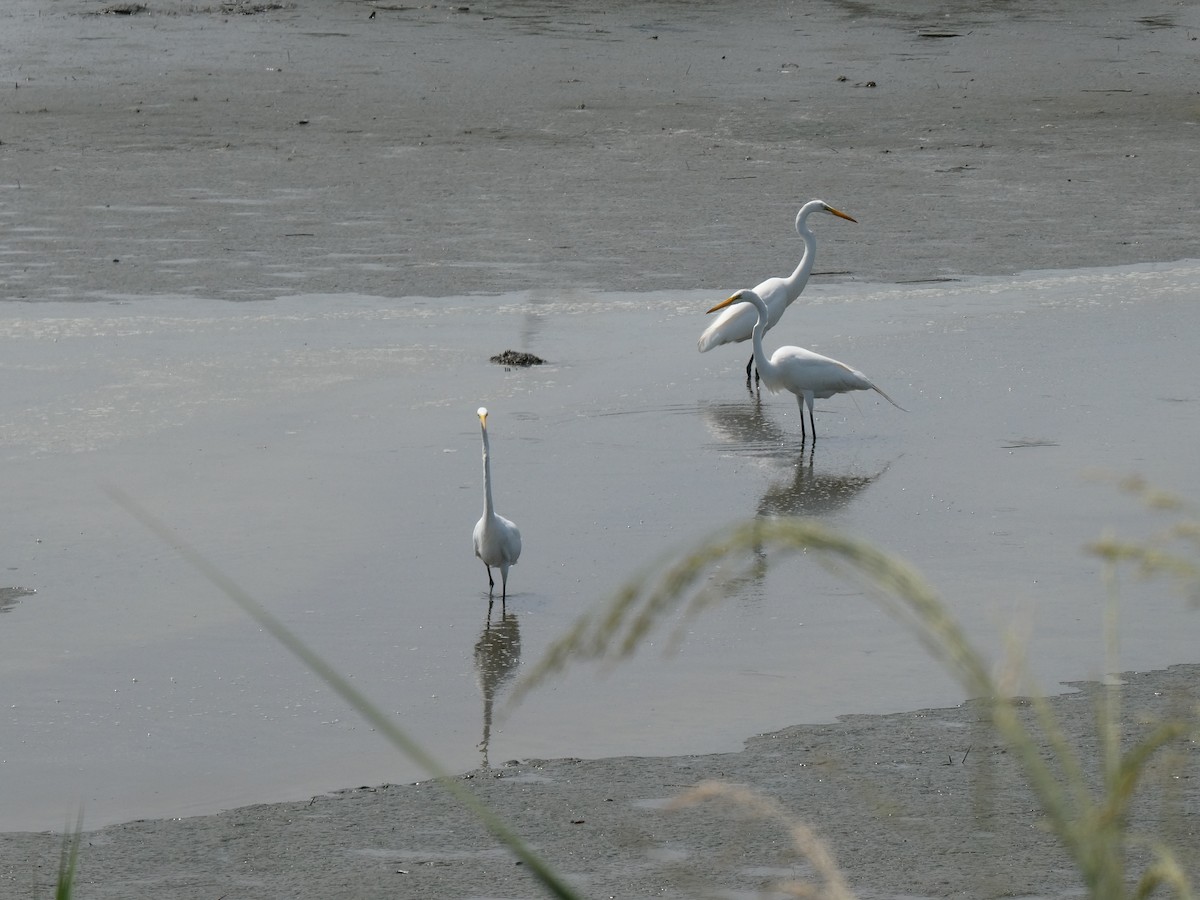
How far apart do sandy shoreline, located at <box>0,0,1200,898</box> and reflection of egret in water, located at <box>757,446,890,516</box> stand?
2.59 metres

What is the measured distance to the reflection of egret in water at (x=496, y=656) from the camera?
5965 mm

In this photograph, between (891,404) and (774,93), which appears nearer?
(891,404)

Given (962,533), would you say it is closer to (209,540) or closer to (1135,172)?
(209,540)

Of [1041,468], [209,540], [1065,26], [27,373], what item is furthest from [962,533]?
[1065,26]

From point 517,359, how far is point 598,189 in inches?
236

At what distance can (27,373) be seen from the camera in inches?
417

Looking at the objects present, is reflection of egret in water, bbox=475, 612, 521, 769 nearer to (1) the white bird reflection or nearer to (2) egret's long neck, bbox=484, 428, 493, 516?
(2) egret's long neck, bbox=484, 428, 493, 516

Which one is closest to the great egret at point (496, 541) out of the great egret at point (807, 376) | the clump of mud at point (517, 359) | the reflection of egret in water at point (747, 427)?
the reflection of egret in water at point (747, 427)

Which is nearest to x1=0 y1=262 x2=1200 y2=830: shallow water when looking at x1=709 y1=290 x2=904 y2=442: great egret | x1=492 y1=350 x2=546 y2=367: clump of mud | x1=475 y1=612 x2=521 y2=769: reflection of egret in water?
x1=475 y1=612 x2=521 y2=769: reflection of egret in water

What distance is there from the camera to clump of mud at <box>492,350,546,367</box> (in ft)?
35.6

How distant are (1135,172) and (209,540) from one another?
40.6ft

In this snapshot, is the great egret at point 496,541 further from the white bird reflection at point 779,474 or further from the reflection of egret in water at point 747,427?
the reflection of egret in water at point 747,427

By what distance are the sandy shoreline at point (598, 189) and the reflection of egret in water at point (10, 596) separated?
228 centimetres

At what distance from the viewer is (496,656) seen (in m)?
6.32
